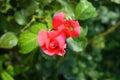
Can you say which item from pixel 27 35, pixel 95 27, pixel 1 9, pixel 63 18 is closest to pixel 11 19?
pixel 1 9

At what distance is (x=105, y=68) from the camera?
2.30 meters

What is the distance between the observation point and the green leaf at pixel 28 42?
1228 mm

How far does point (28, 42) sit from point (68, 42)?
0.54 feet

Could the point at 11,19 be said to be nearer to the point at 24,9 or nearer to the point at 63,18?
the point at 24,9

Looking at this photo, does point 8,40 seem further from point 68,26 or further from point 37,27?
point 68,26

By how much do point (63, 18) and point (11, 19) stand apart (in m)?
0.46

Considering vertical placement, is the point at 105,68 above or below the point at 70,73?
below

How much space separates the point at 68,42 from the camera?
1.33 metres

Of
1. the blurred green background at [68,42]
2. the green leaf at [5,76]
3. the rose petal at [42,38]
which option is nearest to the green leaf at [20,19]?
the blurred green background at [68,42]

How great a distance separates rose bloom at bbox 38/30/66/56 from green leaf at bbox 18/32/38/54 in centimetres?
13

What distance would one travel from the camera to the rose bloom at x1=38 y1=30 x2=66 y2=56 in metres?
1.08

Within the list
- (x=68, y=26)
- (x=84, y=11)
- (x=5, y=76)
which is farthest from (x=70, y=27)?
(x=5, y=76)

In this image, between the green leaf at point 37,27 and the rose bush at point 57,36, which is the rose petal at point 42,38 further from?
the green leaf at point 37,27

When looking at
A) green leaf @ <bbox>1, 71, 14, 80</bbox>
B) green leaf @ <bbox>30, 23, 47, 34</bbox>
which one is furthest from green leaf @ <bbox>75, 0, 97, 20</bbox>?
green leaf @ <bbox>1, 71, 14, 80</bbox>
